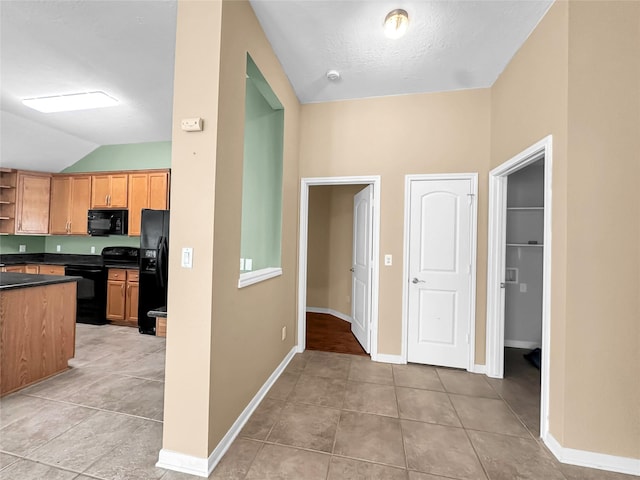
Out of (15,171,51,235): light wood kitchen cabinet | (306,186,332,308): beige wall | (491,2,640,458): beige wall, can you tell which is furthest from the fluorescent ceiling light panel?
(491,2,640,458): beige wall

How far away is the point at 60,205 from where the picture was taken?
4758 millimetres

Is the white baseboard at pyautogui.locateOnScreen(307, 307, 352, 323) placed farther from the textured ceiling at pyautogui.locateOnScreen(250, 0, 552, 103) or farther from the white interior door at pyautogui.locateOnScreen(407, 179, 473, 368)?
the textured ceiling at pyautogui.locateOnScreen(250, 0, 552, 103)

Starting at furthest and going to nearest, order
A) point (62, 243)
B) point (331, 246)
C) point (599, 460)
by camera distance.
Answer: point (331, 246)
point (62, 243)
point (599, 460)

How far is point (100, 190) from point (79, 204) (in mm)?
482

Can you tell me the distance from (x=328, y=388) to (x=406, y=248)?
5.40ft

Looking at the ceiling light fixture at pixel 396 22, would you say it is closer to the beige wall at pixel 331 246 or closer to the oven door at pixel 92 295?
the beige wall at pixel 331 246

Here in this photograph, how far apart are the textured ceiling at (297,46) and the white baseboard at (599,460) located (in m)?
2.99

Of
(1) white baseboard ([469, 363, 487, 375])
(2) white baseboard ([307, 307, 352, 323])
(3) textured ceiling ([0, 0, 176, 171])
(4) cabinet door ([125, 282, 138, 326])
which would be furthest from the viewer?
(2) white baseboard ([307, 307, 352, 323])

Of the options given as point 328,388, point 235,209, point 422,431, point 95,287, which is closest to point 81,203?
point 95,287

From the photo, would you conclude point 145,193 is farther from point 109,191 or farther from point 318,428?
point 318,428

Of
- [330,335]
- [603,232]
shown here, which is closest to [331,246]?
[330,335]

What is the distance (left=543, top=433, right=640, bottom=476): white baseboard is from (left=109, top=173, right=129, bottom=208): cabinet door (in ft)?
18.9

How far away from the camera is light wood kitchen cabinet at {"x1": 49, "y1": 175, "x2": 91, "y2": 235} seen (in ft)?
15.3

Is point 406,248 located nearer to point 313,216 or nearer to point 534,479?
point 534,479
